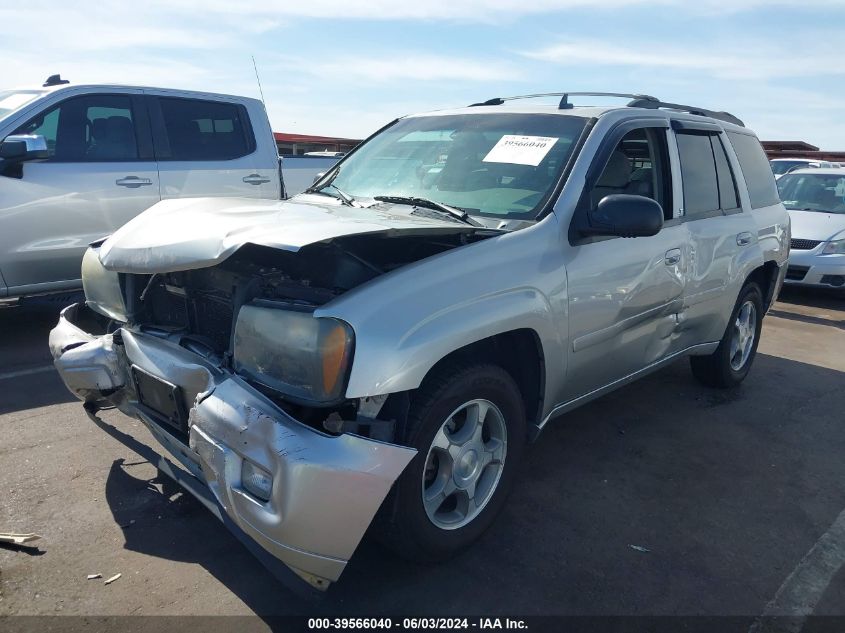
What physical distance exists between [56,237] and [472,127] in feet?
12.3

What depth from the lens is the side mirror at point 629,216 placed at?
298cm

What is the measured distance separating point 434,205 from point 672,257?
1429 mm

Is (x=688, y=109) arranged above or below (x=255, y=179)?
above

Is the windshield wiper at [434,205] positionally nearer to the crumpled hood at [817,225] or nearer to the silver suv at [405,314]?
the silver suv at [405,314]

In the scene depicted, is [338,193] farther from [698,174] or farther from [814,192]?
[814,192]

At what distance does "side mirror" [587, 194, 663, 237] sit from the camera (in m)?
2.98

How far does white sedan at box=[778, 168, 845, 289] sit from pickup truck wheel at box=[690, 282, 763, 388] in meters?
3.19

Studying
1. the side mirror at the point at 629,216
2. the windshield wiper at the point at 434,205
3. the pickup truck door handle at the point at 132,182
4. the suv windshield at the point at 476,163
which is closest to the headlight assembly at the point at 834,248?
the suv windshield at the point at 476,163

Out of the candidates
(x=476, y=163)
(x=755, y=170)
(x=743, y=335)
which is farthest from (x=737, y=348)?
(x=476, y=163)

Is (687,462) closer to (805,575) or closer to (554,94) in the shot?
(805,575)

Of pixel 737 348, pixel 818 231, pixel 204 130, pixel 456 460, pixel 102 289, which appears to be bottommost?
pixel 737 348

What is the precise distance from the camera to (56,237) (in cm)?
560

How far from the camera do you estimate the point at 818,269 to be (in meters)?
8.46

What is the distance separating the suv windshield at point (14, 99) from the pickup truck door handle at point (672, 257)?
5110 mm
